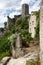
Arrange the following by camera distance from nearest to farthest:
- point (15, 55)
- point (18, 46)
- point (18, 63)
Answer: point (18, 63) → point (15, 55) → point (18, 46)

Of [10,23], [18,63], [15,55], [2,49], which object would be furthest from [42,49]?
[10,23]

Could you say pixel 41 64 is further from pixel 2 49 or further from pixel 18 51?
pixel 2 49

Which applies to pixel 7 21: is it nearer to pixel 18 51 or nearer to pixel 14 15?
pixel 14 15

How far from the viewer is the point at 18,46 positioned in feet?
85.0

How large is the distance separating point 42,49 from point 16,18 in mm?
50779

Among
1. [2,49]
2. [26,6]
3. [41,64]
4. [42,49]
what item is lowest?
[2,49]

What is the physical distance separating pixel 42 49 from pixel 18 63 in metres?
3.65

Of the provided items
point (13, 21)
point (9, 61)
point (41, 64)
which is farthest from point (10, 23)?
point (41, 64)

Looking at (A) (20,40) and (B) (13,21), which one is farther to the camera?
(B) (13,21)

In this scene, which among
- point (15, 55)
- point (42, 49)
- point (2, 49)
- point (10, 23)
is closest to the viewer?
point (42, 49)

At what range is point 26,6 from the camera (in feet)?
206

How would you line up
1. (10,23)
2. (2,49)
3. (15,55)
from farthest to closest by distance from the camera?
(10,23) → (2,49) → (15,55)

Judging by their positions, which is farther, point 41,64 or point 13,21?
point 13,21

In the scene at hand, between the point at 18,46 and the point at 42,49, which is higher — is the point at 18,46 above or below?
below
